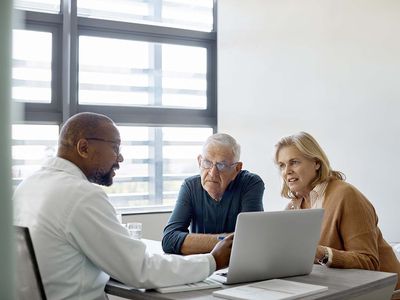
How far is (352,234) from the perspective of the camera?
2244 mm

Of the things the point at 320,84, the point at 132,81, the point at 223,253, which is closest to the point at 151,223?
the point at 132,81

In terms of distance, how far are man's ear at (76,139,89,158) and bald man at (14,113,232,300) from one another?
4 cm

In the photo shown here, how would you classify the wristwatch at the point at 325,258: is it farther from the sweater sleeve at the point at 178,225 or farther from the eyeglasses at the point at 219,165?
the eyeglasses at the point at 219,165

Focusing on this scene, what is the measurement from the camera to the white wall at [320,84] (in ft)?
13.7

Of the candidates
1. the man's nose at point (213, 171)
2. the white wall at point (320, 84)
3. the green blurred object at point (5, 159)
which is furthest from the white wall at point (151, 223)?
the green blurred object at point (5, 159)

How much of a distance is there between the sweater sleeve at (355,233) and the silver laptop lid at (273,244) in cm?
20

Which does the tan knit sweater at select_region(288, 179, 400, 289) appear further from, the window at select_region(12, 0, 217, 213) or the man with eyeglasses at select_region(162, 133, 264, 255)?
the window at select_region(12, 0, 217, 213)

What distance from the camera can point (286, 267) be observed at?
2029mm

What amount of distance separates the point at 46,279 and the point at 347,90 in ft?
10.6

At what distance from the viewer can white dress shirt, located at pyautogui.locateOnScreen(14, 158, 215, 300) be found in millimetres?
1777

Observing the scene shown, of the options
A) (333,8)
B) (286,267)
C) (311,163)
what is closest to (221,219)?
(311,163)

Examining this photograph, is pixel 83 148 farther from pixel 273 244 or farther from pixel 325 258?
pixel 325 258

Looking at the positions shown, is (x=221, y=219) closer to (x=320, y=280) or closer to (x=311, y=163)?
(x=311, y=163)

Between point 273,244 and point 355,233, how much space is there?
443 mm
